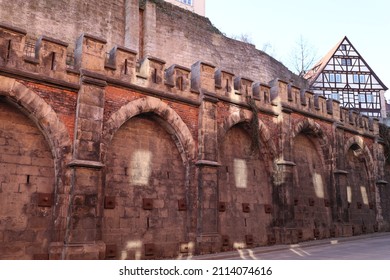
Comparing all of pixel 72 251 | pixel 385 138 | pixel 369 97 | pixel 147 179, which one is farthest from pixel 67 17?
pixel 369 97

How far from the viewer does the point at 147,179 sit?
10.5 metres

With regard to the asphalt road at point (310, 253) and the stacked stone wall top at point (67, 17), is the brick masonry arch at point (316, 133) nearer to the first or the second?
the asphalt road at point (310, 253)

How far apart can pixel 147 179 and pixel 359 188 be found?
11179mm

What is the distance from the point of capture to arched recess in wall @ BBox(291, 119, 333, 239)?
46.0ft

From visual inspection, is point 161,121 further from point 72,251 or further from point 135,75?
point 72,251

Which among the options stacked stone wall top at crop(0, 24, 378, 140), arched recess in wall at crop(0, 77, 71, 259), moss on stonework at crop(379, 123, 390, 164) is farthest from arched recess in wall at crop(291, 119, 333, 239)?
arched recess in wall at crop(0, 77, 71, 259)

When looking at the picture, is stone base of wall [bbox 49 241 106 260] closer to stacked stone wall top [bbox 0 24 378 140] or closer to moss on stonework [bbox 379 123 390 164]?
stacked stone wall top [bbox 0 24 378 140]

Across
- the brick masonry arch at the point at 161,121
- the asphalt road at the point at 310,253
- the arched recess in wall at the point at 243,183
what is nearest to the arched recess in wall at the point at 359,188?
the asphalt road at the point at 310,253

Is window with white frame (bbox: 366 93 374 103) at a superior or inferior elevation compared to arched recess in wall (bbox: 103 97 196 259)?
superior

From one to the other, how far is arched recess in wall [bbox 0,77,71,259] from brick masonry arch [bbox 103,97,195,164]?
Answer: 1233mm

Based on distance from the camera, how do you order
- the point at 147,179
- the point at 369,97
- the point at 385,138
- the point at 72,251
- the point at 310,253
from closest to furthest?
1. the point at 72,251
2. the point at 147,179
3. the point at 310,253
4. the point at 385,138
5. the point at 369,97

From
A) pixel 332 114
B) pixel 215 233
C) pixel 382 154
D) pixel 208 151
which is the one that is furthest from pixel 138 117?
pixel 382 154

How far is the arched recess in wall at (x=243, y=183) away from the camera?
11.9 m

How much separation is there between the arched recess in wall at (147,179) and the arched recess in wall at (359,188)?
7920mm
